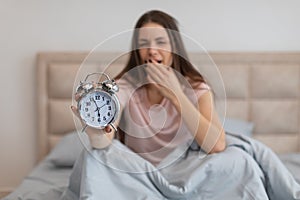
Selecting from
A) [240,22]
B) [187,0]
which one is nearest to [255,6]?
[240,22]

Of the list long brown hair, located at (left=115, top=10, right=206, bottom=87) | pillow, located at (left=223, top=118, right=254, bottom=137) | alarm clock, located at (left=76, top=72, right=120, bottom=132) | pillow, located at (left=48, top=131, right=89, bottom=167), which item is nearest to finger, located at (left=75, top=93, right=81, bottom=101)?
alarm clock, located at (left=76, top=72, right=120, bottom=132)

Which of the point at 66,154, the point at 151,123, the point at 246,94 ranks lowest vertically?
the point at 66,154

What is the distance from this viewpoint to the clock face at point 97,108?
1.37 m

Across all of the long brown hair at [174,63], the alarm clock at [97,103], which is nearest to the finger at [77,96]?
the alarm clock at [97,103]

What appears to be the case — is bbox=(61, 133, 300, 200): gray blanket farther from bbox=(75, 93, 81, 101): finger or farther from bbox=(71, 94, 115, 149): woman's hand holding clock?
bbox=(75, 93, 81, 101): finger

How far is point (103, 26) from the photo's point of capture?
9.10 feet

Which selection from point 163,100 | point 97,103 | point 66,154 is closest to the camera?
point 97,103

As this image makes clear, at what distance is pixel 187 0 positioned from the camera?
2766mm

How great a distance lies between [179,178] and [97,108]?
41 centimetres

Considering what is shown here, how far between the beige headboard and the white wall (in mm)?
98

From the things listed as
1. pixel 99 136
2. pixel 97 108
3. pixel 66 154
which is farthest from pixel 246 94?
pixel 97 108

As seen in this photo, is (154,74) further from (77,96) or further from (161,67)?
(77,96)

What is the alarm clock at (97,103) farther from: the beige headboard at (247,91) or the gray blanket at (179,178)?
the beige headboard at (247,91)

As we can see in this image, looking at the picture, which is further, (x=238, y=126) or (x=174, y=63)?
(x=238, y=126)
